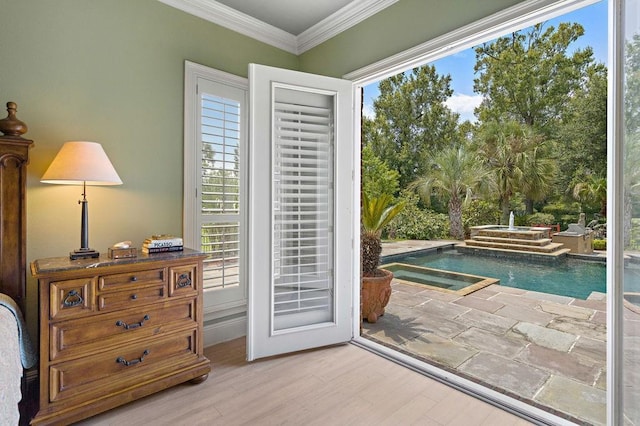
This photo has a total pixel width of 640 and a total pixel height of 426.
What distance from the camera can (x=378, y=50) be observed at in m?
2.63

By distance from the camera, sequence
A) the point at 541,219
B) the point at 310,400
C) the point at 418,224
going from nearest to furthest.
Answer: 1. the point at 310,400
2. the point at 541,219
3. the point at 418,224

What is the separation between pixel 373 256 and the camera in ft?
12.0

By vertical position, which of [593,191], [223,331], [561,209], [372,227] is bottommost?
[223,331]

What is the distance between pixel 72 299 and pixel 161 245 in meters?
0.55

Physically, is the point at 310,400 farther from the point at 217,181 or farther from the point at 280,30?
the point at 280,30

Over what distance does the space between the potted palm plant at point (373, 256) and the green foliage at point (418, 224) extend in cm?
647

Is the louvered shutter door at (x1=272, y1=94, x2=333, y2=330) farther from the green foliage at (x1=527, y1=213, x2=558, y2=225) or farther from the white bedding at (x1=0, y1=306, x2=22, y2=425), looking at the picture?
the green foliage at (x1=527, y1=213, x2=558, y2=225)

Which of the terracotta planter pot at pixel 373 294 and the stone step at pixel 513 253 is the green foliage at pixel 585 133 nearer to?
the stone step at pixel 513 253

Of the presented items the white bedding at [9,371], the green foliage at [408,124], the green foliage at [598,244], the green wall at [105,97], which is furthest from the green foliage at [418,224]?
the white bedding at [9,371]

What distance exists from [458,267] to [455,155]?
13.1ft

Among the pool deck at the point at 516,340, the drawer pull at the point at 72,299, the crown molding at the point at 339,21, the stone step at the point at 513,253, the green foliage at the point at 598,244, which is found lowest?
the pool deck at the point at 516,340

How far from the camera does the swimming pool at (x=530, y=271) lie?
5.51m

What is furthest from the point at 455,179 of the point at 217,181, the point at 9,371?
the point at 9,371

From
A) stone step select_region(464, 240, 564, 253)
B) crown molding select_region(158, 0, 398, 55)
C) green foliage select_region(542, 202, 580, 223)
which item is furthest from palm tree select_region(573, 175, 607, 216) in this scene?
crown molding select_region(158, 0, 398, 55)
